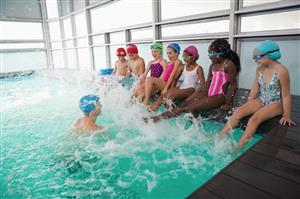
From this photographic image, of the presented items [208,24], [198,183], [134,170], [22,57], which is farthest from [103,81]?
[22,57]

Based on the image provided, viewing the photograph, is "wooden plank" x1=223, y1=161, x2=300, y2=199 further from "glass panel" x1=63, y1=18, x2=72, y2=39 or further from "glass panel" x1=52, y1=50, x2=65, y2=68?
"glass panel" x1=52, y1=50, x2=65, y2=68

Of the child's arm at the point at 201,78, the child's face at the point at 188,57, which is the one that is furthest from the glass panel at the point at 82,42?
the child's arm at the point at 201,78

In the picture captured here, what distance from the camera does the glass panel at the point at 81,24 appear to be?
9.94 m

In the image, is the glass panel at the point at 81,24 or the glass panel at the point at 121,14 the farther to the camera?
the glass panel at the point at 81,24

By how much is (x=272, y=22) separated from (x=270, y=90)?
7.69ft

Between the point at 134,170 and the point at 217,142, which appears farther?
the point at 217,142

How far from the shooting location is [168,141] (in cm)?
284

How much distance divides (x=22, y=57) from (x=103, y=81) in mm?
8280

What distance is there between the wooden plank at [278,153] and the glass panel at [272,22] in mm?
2814

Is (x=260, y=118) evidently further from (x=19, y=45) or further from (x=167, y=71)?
(x=19, y=45)

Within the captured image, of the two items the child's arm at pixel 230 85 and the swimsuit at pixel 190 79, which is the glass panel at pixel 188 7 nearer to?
the swimsuit at pixel 190 79

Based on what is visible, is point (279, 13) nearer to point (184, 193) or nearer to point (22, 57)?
point (184, 193)

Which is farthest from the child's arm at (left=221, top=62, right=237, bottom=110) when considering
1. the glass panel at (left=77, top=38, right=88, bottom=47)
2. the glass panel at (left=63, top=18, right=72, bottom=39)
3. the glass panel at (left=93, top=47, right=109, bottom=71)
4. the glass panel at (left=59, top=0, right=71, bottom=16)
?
the glass panel at (left=63, top=18, right=72, bottom=39)

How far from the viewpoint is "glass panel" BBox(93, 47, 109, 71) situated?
9.05m
